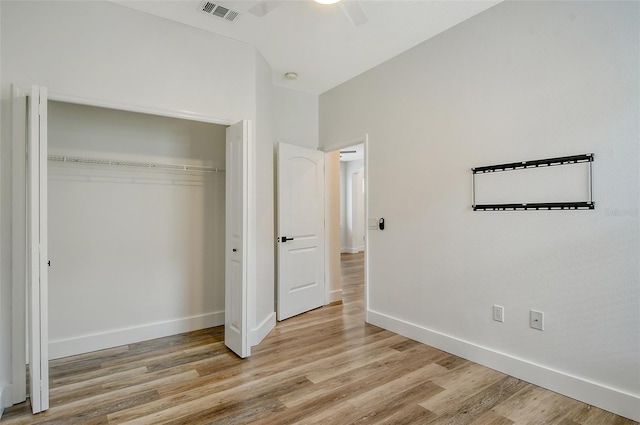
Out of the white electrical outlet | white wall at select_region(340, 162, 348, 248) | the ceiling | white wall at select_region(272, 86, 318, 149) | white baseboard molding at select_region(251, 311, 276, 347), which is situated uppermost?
the ceiling

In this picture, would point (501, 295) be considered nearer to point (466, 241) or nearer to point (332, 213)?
point (466, 241)

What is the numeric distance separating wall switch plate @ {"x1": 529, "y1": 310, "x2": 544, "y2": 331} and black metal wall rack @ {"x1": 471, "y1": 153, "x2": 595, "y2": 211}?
0.76 m

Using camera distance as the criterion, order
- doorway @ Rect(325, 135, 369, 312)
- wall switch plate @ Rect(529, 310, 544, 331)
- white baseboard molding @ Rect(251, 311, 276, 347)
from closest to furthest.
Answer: wall switch plate @ Rect(529, 310, 544, 331) → white baseboard molding @ Rect(251, 311, 276, 347) → doorway @ Rect(325, 135, 369, 312)

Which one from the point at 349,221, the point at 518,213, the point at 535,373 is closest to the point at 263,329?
the point at 535,373

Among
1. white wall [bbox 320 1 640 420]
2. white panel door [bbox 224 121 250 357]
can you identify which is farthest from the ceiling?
white panel door [bbox 224 121 250 357]

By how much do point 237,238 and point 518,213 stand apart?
2.31 meters

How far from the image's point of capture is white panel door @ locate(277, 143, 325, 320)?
4.00 m

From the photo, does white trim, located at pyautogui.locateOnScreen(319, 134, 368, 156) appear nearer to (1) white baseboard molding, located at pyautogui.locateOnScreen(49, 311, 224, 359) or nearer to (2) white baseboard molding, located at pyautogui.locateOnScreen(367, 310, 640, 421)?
(2) white baseboard molding, located at pyautogui.locateOnScreen(367, 310, 640, 421)

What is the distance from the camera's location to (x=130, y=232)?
10.9ft

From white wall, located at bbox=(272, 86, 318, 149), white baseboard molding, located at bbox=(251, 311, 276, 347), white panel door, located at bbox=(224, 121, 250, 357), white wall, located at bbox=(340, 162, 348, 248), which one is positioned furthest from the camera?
white wall, located at bbox=(340, 162, 348, 248)

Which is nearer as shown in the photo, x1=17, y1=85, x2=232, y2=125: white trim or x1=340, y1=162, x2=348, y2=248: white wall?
x1=17, y1=85, x2=232, y2=125: white trim

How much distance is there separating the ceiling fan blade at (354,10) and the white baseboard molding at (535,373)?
2696 millimetres

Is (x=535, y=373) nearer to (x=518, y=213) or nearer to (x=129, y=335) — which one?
(x=518, y=213)

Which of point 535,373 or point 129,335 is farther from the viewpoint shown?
point 129,335
